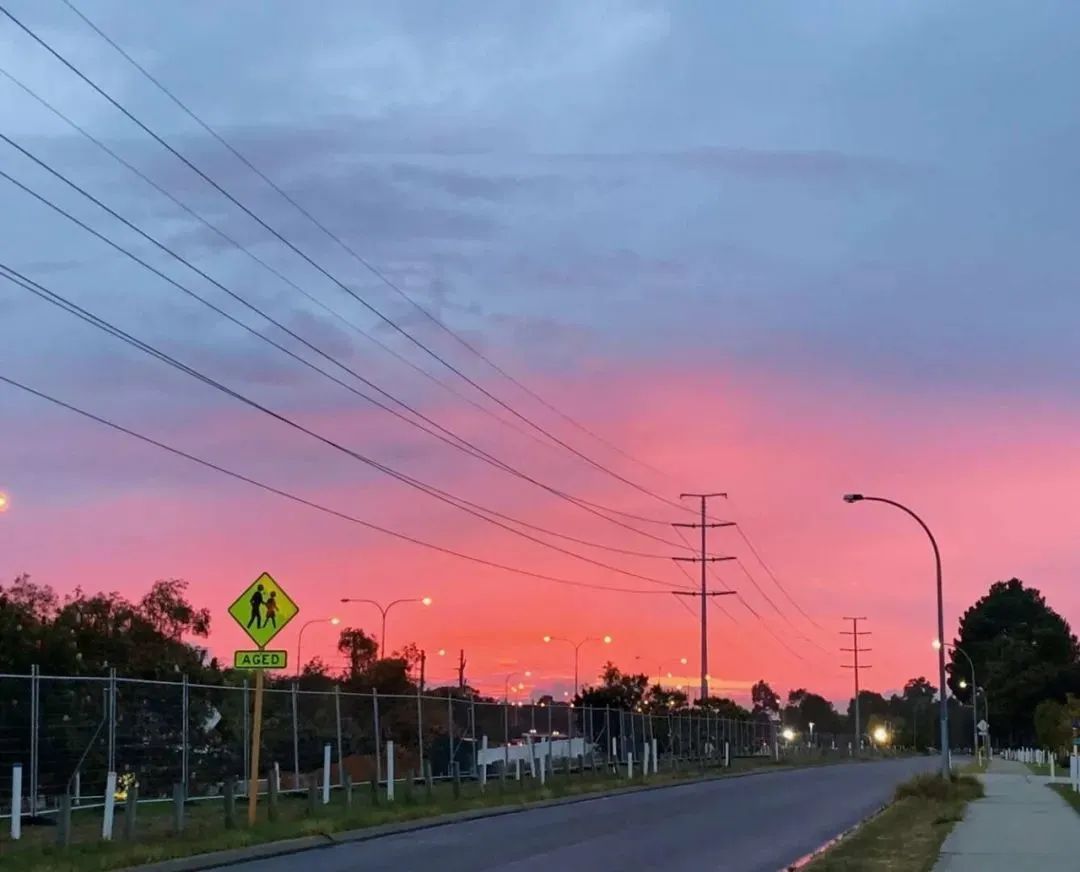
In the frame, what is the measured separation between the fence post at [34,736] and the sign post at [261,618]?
10.5 ft

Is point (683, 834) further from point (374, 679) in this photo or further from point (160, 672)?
point (374, 679)

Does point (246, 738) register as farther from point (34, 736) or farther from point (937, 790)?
point (937, 790)

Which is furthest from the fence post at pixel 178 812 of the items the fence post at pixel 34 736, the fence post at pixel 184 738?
the fence post at pixel 184 738

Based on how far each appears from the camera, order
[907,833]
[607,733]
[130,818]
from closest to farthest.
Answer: [130,818]
[907,833]
[607,733]

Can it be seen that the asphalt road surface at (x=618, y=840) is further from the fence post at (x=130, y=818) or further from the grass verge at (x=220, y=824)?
the fence post at (x=130, y=818)

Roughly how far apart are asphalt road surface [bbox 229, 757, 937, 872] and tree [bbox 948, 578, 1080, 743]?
4137 inches

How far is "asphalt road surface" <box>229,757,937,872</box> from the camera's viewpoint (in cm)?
1941

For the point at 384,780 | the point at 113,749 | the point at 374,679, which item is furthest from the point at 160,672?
the point at 374,679

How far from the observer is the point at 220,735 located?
33.2 meters

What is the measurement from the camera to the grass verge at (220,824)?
61.3 feet

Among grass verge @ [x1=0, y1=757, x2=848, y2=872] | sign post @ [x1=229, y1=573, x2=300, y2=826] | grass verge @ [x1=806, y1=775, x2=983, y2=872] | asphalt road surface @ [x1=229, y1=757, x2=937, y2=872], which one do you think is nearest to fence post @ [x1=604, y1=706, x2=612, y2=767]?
grass verge @ [x1=0, y1=757, x2=848, y2=872]

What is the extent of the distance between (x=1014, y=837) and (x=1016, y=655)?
13233cm

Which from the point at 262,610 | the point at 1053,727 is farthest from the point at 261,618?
the point at 1053,727

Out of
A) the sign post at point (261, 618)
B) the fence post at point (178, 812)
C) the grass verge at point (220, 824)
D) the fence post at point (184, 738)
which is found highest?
the sign post at point (261, 618)
